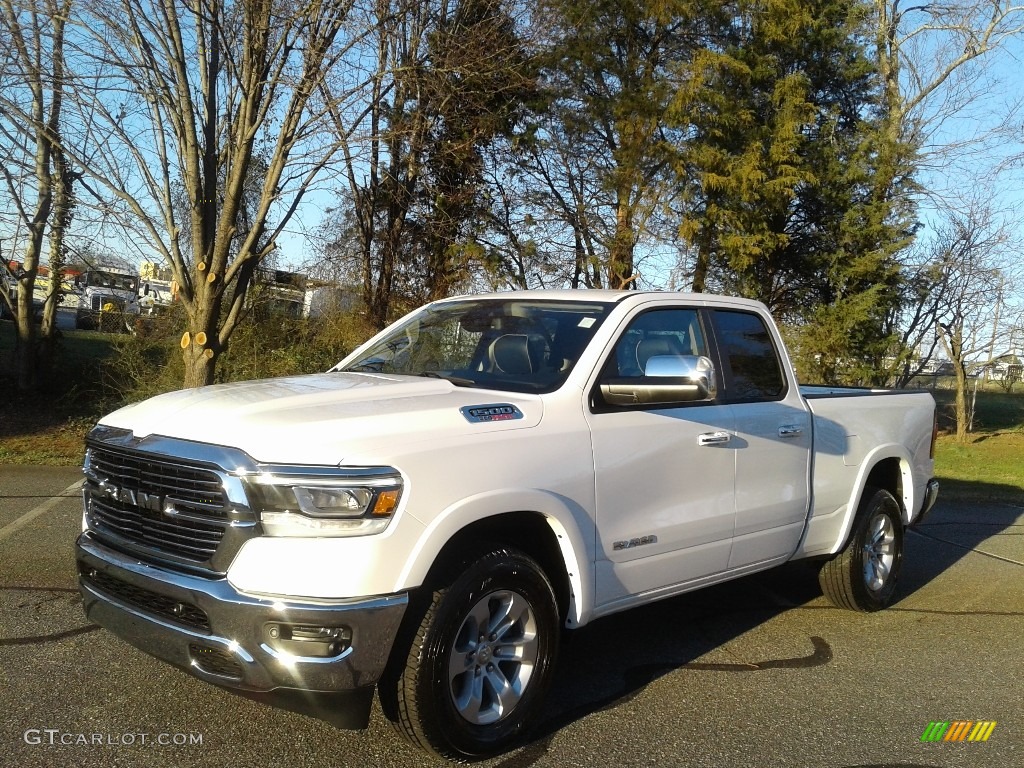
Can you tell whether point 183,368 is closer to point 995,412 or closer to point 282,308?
point 282,308

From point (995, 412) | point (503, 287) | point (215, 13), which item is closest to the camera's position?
point (215, 13)

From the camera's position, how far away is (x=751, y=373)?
5359mm

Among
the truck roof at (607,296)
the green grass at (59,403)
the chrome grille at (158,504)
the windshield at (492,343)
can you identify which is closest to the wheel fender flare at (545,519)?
the windshield at (492,343)

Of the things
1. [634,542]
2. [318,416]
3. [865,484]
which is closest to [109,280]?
[865,484]

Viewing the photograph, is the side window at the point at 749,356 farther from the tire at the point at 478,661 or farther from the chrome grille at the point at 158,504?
the chrome grille at the point at 158,504

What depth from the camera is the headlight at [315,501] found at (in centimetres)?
330

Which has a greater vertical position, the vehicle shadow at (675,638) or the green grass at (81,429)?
the green grass at (81,429)

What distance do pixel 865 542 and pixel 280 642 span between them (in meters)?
4.18

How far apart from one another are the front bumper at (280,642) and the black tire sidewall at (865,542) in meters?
3.69

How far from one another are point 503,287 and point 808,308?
6.82 m

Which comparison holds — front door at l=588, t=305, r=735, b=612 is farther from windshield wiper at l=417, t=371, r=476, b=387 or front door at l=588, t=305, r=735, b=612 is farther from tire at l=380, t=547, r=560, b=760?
windshield wiper at l=417, t=371, r=476, b=387

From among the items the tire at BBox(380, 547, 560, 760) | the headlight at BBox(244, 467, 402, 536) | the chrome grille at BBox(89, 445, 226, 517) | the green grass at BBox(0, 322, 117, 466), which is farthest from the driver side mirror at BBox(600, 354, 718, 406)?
the green grass at BBox(0, 322, 117, 466)

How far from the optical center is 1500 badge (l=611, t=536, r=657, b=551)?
4.20 metres

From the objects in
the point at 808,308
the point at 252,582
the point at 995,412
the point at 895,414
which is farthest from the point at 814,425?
the point at 995,412
